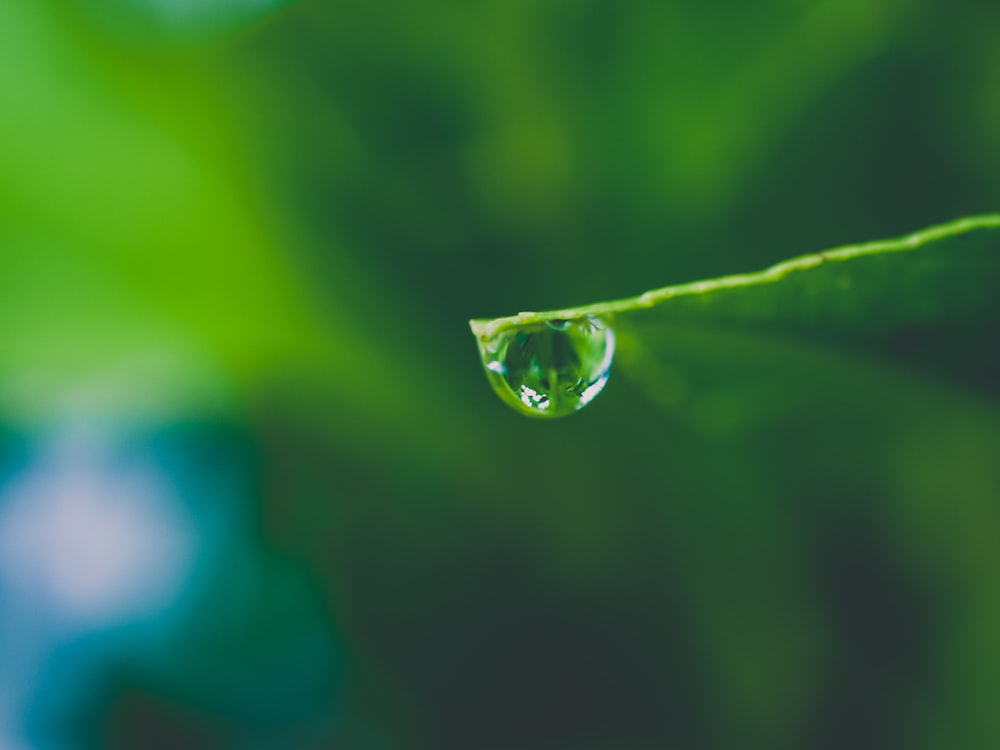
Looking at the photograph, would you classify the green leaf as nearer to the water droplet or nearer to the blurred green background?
the water droplet

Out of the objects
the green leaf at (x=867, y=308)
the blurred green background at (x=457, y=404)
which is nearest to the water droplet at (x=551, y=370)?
the green leaf at (x=867, y=308)

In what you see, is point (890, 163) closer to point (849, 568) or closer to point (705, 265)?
point (705, 265)

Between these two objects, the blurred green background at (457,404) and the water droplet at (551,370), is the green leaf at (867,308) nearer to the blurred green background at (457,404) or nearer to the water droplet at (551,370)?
the water droplet at (551,370)

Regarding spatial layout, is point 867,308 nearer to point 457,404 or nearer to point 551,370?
point 551,370

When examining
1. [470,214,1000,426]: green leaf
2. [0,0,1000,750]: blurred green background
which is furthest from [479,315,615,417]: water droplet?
[0,0,1000,750]: blurred green background

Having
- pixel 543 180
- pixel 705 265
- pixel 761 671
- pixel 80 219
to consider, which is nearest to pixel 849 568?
pixel 761 671
